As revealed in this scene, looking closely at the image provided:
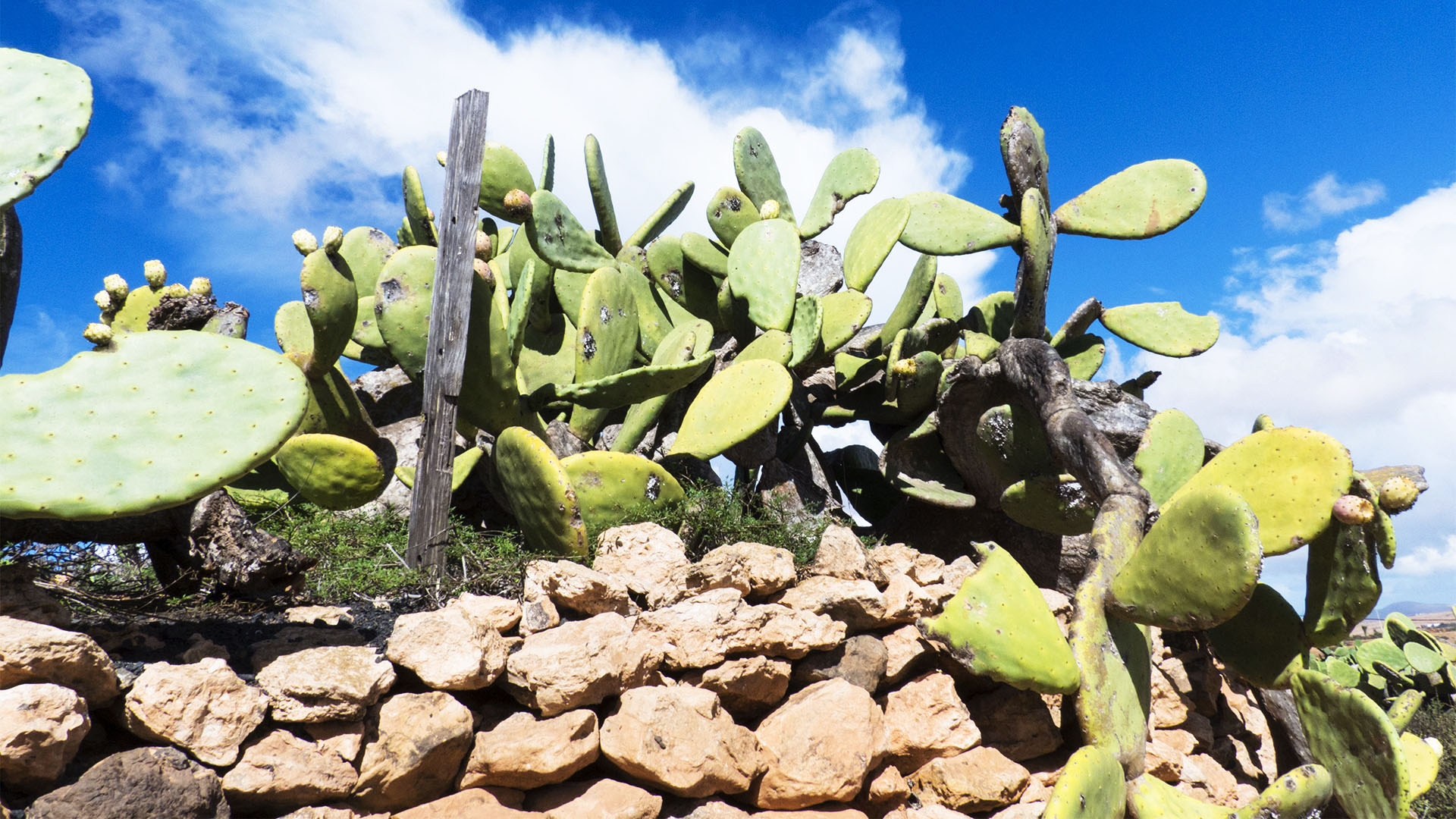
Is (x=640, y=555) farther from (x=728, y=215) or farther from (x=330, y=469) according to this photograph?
(x=728, y=215)

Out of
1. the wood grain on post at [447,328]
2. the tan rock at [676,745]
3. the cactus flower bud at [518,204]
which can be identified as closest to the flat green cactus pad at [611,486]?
the wood grain on post at [447,328]

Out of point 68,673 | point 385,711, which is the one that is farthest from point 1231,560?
point 68,673

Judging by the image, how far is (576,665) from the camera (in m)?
2.44

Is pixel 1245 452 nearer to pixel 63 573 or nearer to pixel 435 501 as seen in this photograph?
pixel 435 501

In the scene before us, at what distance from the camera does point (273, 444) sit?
233cm

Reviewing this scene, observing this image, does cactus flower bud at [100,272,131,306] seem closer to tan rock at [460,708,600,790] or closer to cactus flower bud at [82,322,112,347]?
cactus flower bud at [82,322,112,347]

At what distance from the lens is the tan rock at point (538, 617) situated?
8.71 ft

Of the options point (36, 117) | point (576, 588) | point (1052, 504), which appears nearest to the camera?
point (36, 117)

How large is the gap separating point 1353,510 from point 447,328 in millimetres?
2944

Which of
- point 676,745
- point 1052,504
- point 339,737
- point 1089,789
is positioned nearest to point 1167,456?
point 1052,504

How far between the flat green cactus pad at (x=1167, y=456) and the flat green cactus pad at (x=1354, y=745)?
30.7 inches

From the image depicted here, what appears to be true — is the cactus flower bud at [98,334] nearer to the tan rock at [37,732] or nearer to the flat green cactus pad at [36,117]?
the flat green cactus pad at [36,117]

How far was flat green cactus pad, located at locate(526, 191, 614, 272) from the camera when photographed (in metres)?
4.34

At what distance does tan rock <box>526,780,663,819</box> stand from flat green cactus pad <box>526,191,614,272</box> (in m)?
2.66
